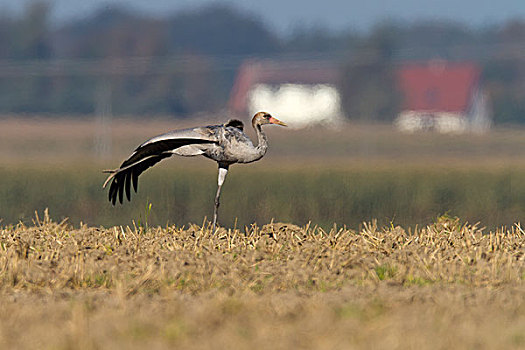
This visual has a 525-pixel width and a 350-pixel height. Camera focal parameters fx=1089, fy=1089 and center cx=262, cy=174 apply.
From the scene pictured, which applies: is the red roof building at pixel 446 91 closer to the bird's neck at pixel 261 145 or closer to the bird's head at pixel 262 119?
the bird's head at pixel 262 119

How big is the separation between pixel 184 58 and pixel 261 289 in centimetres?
5486

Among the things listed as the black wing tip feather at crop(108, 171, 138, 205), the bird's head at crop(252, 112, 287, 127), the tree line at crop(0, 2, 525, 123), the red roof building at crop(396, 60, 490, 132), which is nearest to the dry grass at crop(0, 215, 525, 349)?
the black wing tip feather at crop(108, 171, 138, 205)

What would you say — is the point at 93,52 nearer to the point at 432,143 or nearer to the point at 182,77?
the point at 182,77

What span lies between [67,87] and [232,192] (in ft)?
111

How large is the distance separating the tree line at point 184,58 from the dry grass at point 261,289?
108 ft

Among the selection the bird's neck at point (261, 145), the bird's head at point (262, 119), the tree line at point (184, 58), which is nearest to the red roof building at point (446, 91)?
the tree line at point (184, 58)

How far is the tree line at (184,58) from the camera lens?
50.2m

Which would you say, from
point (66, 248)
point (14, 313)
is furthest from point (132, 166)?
point (14, 313)

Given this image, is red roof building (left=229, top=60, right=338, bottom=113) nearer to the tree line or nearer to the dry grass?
the tree line

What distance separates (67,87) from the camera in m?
51.5

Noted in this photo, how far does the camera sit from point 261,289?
24.9ft

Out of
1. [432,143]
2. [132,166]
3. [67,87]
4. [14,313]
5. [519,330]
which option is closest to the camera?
[519,330]

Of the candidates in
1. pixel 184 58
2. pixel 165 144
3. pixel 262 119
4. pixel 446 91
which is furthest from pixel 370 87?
pixel 165 144

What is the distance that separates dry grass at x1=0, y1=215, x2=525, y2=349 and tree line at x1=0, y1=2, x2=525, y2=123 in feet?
108
